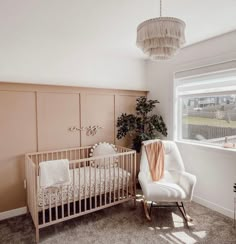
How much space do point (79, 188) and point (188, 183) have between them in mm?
1365

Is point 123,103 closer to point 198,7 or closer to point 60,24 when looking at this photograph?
point 60,24

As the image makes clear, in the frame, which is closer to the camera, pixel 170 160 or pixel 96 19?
pixel 96 19

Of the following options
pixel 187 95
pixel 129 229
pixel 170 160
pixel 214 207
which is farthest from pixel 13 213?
pixel 187 95

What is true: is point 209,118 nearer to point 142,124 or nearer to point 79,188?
point 142,124

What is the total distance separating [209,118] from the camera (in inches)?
122

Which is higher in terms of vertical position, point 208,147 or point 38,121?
point 38,121

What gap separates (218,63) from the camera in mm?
2752

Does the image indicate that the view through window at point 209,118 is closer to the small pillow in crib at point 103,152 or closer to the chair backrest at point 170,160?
the chair backrest at point 170,160

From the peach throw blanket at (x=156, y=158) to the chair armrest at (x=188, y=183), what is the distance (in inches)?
12.2

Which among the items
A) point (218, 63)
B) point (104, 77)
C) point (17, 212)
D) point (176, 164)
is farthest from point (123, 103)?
point (17, 212)

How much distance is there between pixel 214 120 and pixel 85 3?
232 centimetres

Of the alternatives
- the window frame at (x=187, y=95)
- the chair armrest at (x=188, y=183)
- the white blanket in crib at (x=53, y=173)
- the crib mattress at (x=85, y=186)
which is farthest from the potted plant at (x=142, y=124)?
the white blanket in crib at (x=53, y=173)

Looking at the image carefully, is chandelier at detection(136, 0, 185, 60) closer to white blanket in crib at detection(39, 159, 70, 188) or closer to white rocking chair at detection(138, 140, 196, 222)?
white blanket in crib at detection(39, 159, 70, 188)

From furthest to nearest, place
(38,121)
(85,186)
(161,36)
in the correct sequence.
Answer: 1. (38,121)
2. (85,186)
3. (161,36)
